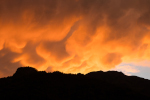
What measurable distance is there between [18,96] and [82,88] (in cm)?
1104

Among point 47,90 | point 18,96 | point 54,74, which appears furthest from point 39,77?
point 18,96

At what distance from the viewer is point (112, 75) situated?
59281 mm

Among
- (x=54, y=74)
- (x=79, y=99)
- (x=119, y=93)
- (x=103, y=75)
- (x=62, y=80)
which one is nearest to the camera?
(x=79, y=99)

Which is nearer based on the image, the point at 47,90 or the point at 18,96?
the point at 18,96

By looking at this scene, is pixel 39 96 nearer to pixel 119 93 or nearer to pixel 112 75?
pixel 119 93

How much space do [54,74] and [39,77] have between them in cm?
401

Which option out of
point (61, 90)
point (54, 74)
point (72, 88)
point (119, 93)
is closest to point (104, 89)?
point (119, 93)

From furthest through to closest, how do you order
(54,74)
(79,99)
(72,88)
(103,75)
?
(103,75) < (54,74) < (72,88) < (79,99)

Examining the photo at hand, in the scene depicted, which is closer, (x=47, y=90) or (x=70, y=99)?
(x=70, y=99)

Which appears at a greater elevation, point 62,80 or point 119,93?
point 62,80

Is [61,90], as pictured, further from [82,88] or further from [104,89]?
[104,89]

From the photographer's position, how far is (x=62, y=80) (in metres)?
32.4

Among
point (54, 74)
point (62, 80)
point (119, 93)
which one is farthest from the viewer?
point (54, 74)

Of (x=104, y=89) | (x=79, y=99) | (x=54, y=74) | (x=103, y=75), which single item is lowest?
(x=79, y=99)
